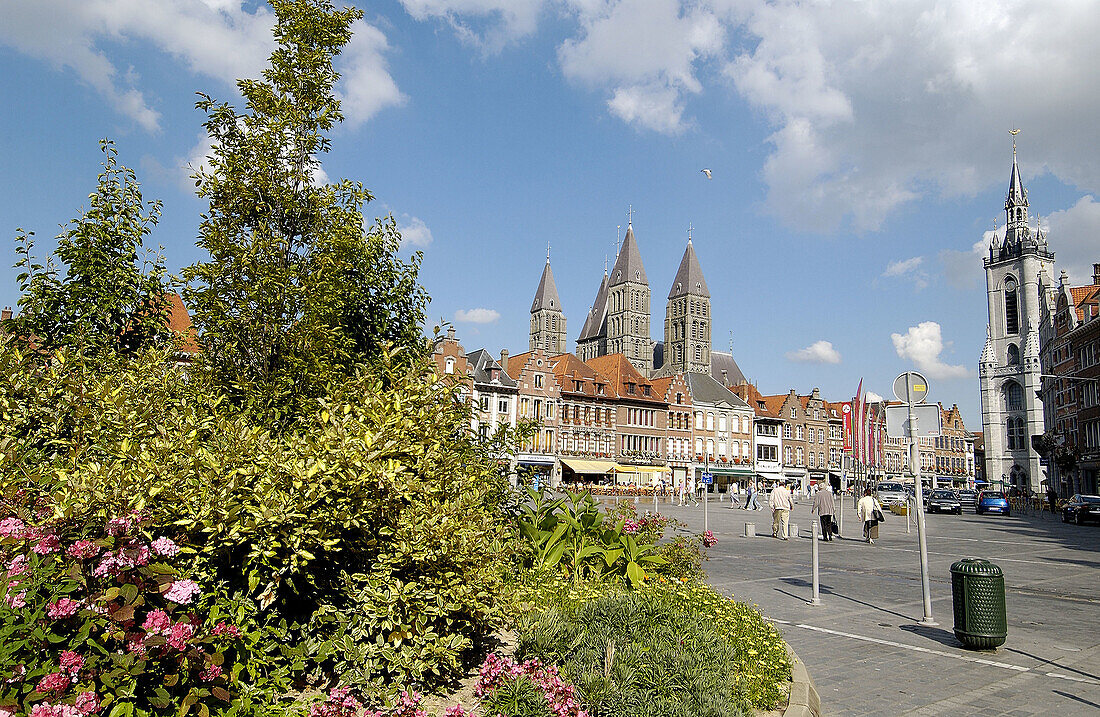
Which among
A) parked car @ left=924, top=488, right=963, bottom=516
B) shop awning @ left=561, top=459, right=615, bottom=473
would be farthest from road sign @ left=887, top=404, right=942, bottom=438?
shop awning @ left=561, top=459, right=615, bottom=473

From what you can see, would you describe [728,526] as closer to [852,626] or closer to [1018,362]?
[852,626]

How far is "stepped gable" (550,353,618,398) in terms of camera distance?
73812 mm

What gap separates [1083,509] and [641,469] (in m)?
44.4

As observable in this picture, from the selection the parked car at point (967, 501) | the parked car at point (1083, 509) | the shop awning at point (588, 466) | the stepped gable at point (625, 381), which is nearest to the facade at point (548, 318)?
the stepped gable at point (625, 381)

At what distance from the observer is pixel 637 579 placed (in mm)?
6738

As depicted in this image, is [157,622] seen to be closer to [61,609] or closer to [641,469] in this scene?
[61,609]

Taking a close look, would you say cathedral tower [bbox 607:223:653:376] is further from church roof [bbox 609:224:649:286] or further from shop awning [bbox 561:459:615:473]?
shop awning [bbox 561:459:615:473]

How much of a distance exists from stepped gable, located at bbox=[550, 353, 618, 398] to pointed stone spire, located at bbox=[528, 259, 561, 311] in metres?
52.3

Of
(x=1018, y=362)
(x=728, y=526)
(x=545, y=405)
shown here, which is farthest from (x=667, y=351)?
(x=728, y=526)

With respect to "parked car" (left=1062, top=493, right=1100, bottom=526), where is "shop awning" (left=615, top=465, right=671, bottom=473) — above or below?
above

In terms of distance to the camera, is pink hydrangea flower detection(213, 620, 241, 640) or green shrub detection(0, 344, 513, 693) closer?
pink hydrangea flower detection(213, 620, 241, 640)

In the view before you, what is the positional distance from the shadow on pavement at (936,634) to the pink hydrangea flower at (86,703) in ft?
28.1

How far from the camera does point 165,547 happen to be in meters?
3.64

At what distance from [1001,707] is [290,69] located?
813 centimetres
